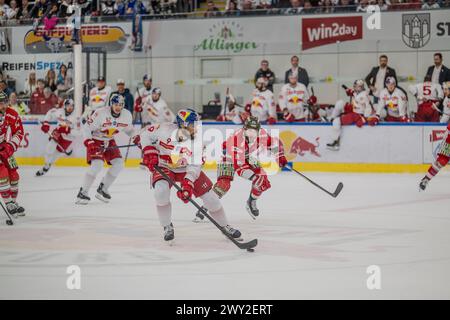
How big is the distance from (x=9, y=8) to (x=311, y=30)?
5.88m

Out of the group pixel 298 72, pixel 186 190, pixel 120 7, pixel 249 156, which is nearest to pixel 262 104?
pixel 298 72

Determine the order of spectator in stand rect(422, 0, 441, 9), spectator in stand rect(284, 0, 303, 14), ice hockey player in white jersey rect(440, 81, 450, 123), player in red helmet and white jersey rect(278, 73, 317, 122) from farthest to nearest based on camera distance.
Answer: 1. spectator in stand rect(284, 0, 303, 14)
2. spectator in stand rect(422, 0, 441, 9)
3. player in red helmet and white jersey rect(278, 73, 317, 122)
4. ice hockey player in white jersey rect(440, 81, 450, 123)

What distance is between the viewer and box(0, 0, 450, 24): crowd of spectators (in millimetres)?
16422

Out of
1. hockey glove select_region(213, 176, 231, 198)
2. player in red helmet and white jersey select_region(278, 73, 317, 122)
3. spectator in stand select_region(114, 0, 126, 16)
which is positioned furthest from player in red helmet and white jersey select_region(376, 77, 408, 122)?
hockey glove select_region(213, 176, 231, 198)

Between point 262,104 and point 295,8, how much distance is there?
6.95ft

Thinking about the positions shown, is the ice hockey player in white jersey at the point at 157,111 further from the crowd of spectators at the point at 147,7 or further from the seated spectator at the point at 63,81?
the crowd of spectators at the point at 147,7

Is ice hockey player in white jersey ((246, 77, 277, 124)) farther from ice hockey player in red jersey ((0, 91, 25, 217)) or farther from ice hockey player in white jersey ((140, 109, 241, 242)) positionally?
ice hockey player in white jersey ((140, 109, 241, 242))

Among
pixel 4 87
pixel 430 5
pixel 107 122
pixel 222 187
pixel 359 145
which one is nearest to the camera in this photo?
pixel 222 187

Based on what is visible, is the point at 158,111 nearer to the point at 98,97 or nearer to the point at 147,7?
the point at 98,97

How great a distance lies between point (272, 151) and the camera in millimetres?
9414

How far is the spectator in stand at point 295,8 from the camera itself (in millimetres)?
16391

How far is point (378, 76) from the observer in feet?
50.0
